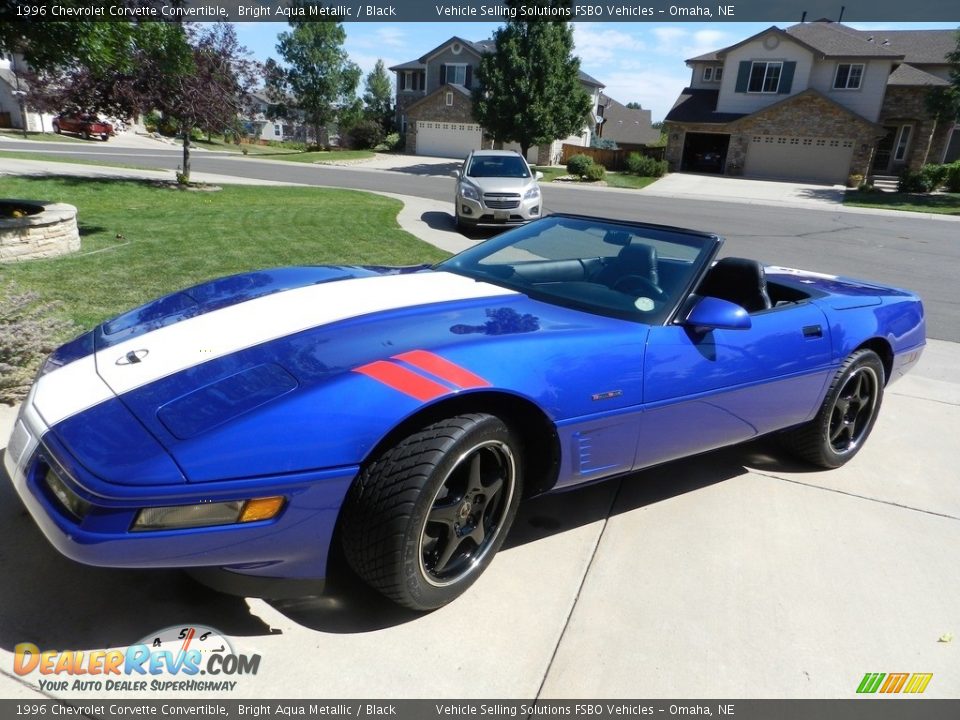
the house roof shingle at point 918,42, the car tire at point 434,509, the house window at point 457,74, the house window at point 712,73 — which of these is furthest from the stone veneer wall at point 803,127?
the car tire at point 434,509

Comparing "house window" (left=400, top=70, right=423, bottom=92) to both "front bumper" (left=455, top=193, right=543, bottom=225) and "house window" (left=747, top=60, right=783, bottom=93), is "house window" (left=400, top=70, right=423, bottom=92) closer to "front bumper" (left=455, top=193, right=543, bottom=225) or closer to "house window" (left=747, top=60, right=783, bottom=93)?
"house window" (left=747, top=60, right=783, bottom=93)

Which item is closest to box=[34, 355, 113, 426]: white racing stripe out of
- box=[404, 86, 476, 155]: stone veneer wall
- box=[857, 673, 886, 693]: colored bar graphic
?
box=[857, 673, 886, 693]: colored bar graphic

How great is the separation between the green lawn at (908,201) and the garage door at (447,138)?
2209cm

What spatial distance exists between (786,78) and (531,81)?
15.2 m

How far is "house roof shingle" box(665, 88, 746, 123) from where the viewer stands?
36.1 m

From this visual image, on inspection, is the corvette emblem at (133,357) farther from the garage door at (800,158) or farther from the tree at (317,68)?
the tree at (317,68)

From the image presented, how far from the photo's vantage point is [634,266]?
10.9 feet

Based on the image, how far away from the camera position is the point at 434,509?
89.3 inches

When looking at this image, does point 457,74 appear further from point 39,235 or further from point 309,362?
point 309,362

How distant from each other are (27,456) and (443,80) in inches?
1954

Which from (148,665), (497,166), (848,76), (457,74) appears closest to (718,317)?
(148,665)

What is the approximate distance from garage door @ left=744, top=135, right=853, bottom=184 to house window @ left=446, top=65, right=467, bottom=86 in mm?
20863
